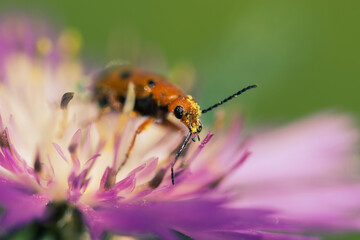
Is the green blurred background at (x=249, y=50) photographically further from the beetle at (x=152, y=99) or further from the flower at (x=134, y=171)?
the beetle at (x=152, y=99)

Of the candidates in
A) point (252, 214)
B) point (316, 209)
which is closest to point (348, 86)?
point (316, 209)

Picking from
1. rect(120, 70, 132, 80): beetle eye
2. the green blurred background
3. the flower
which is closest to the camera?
the flower

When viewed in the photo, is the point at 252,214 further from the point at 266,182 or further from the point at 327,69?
the point at 327,69

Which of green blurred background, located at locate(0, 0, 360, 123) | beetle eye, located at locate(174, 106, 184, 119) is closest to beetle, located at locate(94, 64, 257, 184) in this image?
beetle eye, located at locate(174, 106, 184, 119)

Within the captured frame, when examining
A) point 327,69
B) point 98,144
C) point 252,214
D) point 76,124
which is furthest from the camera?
point 327,69

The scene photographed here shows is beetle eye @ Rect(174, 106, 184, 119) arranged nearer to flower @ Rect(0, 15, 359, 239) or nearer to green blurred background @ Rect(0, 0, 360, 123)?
flower @ Rect(0, 15, 359, 239)

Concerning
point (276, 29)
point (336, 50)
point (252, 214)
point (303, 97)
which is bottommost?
point (252, 214)

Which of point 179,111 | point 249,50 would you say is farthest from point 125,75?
point 249,50
